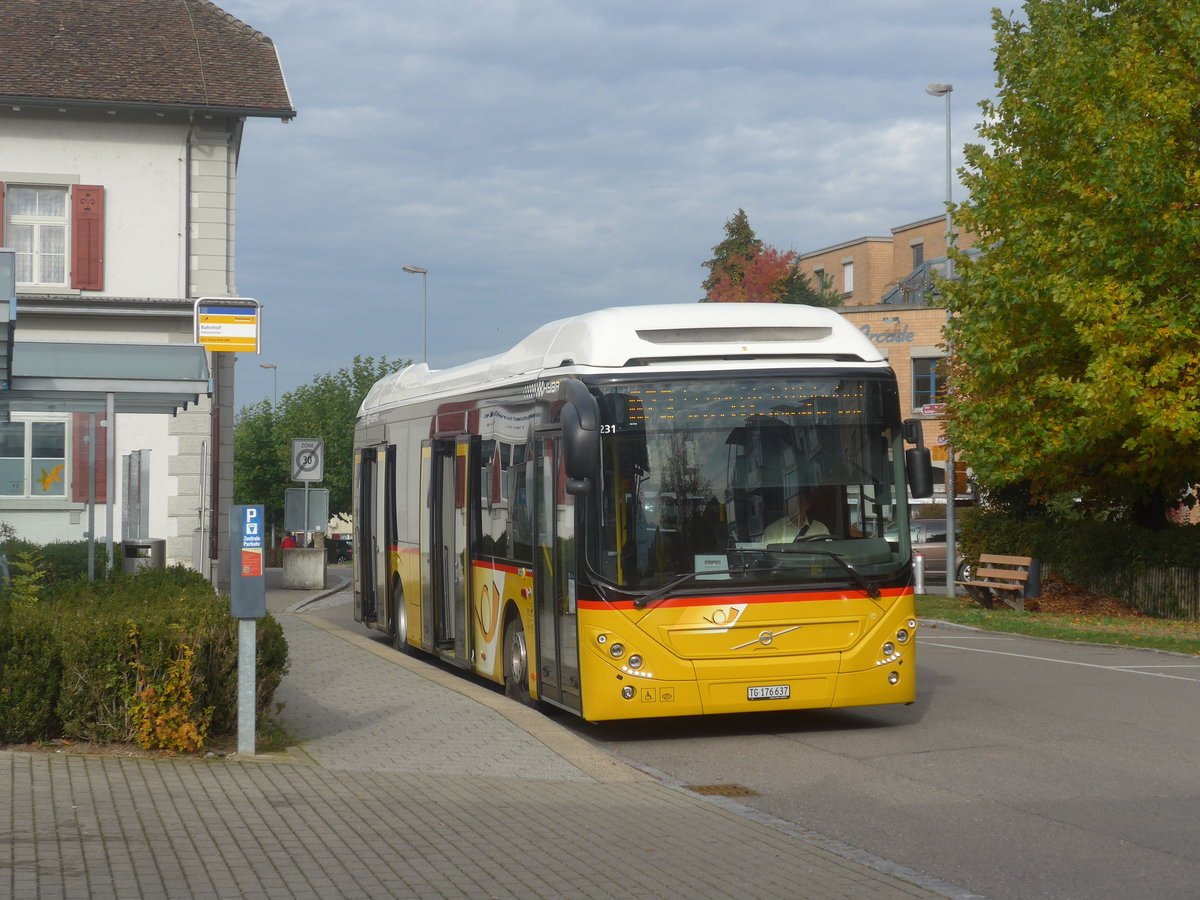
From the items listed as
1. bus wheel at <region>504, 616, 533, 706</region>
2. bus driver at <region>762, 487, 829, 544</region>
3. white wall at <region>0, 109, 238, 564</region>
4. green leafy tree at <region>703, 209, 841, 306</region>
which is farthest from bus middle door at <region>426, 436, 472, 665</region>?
green leafy tree at <region>703, 209, 841, 306</region>

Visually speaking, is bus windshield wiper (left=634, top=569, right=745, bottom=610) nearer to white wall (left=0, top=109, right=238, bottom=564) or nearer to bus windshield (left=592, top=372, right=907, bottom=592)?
bus windshield (left=592, top=372, right=907, bottom=592)

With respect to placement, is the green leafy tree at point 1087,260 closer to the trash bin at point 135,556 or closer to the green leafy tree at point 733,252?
the trash bin at point 135,556

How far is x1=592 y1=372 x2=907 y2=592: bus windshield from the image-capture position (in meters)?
10.9

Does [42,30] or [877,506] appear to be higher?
[42,30]

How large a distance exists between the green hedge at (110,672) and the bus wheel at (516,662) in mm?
3322

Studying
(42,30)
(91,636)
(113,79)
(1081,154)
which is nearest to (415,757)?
(91,636)

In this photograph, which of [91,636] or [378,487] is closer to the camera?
[91,636]

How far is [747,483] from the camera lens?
435 inches

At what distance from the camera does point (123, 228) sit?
25.9 metres

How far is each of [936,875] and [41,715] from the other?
5.68 meters

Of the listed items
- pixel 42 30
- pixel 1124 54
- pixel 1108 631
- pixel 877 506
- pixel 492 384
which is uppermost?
pixel 42 30

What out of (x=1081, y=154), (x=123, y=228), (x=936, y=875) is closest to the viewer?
(x=936, y=875)

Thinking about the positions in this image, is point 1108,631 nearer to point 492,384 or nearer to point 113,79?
point 492,384

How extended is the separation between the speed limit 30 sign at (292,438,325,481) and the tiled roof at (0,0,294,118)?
8268mm
